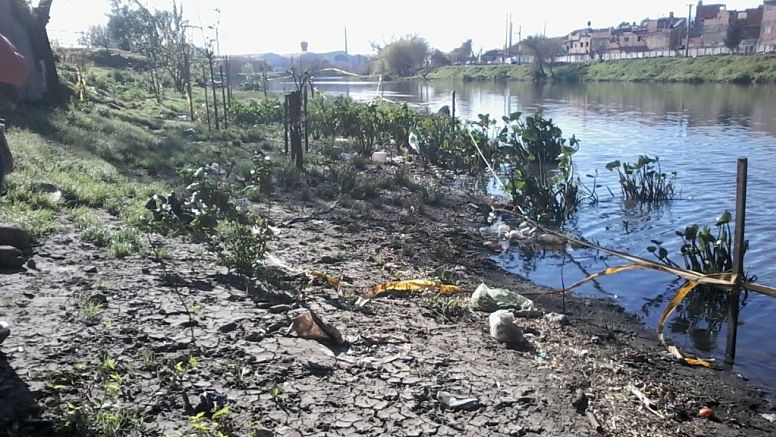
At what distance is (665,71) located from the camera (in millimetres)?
55719

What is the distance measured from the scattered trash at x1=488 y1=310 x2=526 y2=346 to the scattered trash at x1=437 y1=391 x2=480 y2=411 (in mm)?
1256

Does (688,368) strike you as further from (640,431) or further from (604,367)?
(640,431)

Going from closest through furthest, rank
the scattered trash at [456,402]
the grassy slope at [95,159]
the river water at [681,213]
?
the scattered trash at [456,402] → the grassy slope at [95,159] → the river water at [681,213]

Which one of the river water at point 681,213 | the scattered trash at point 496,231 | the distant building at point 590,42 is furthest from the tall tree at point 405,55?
the scattered trash at point 496,231

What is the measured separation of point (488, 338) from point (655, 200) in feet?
26.4

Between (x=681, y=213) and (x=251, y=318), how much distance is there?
9.08m

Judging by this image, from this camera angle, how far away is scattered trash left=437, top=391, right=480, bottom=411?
3.55 meters

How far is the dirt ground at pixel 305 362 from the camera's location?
3.12 metres

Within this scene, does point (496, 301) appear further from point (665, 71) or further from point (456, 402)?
point (665, 71)

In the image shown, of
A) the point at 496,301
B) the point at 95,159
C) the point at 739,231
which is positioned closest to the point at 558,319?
the point at 496,301

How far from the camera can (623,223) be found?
10.5 metres

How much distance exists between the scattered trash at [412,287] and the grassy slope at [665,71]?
46668mm

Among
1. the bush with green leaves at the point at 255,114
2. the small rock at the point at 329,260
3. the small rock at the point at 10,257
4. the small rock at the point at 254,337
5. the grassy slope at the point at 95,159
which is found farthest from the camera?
the bush with green leaves at the point at 255,114

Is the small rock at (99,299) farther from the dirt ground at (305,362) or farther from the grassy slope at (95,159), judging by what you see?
the grassy slope at (95,159)
